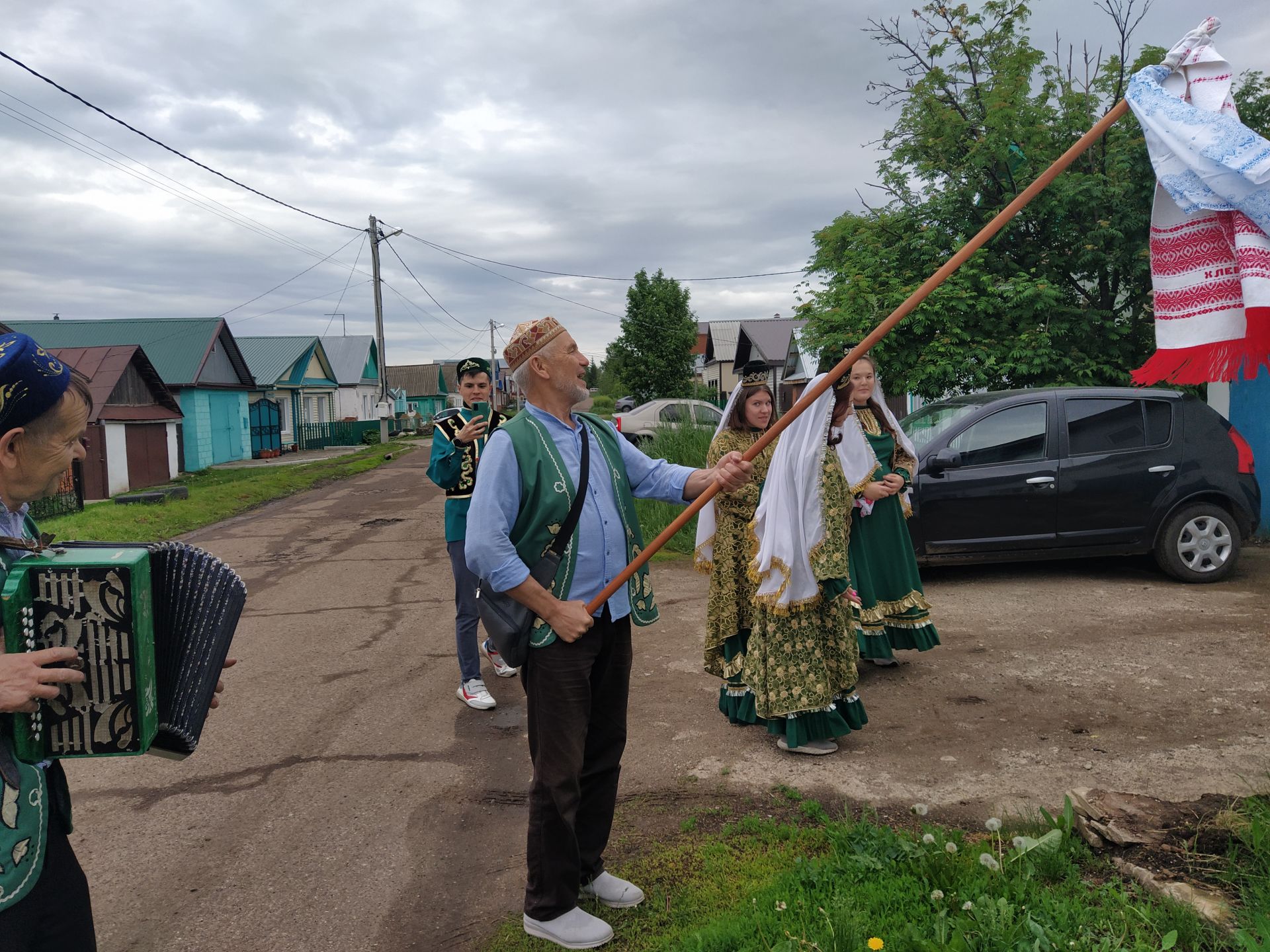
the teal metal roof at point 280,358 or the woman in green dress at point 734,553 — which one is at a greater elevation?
the teal metal roof at point 280,358

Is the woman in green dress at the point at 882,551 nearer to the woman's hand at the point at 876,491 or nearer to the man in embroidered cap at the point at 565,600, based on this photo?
the woman's hand at the point at 876,491

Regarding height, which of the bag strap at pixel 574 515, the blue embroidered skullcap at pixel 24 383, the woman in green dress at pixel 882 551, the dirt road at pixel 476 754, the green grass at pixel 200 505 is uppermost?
the blue embroidered skullcap at pixel 24 383

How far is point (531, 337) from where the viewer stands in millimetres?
3105

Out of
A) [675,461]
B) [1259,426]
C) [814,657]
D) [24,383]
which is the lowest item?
[814,657]

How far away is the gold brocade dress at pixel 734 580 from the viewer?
4.78 m

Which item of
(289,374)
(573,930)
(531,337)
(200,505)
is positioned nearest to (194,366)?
(289,374)

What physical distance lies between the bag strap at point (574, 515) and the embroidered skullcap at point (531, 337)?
0.42 metres

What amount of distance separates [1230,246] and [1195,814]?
79.1 inches

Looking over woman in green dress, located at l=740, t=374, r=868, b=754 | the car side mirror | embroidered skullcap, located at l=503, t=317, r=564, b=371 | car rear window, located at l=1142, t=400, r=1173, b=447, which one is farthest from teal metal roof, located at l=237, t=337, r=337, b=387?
embroidered skullcap, located at l=503, t=317, r=564, b=371

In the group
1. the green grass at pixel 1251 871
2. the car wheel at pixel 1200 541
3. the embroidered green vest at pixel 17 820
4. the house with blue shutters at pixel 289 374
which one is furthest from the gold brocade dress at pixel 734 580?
the house with blue shutters at pixel 289 374

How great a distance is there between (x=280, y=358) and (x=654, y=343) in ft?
61.4

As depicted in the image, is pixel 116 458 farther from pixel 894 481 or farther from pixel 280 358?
pixel 894 481

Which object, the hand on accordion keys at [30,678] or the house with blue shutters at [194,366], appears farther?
the house with blue shutters at [194,366]

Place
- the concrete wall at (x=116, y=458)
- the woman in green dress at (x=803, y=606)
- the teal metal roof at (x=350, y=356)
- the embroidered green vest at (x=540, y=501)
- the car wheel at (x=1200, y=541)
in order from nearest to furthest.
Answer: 1. the embroidered green vest at (x=540, y=501)
2. the woman in green dress at (x=803, y=606)
3. the car wheel at (x=1200, y=541)
4. the concrete wall at (x=116, y=458)
5. the teal metal roof at (x=350, y=356)
